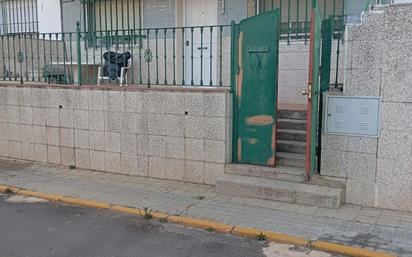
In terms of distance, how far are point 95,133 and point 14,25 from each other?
275 inches

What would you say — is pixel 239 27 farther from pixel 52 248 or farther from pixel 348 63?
pixel 52 248

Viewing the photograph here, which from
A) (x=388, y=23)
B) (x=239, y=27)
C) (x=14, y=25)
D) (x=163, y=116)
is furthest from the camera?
(x=14, y=25)

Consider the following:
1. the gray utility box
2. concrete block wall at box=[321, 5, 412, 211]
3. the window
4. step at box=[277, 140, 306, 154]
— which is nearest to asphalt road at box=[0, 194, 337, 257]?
concrete block wall at box=[321, 5, 412, 211]

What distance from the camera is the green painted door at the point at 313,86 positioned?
17.0ft

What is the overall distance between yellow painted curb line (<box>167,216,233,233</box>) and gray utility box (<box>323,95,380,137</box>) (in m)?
1.89

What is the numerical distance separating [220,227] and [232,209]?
1.98 feet

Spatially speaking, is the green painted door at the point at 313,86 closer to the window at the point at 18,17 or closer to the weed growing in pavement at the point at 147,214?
the weed growing in pavement at the point at 147,214

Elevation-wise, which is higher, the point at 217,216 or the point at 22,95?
the point at 22,95

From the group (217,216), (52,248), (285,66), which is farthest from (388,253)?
(285,66)

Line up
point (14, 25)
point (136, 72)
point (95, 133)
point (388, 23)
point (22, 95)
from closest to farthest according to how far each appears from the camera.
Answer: point (388, 23) < point (95, 133) < point (22, 95) < point (136, 72) < point (14, 25)

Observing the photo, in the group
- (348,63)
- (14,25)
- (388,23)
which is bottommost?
(348,63)

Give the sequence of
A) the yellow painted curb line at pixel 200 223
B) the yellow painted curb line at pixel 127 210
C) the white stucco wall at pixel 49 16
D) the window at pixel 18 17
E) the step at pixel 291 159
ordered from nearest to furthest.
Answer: the yellow painted curb line at pixel 200 223 < the yellow painted curb line at pixel 127 210 < the step at pixel 291 159 < the white stucco wall at pixel 49 16 < the window at pixel 18 17

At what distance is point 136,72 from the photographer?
403 inches

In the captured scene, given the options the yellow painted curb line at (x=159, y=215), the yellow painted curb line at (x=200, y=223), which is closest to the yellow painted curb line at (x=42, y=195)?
the yellow painted curb line at (x=159, y=215)
